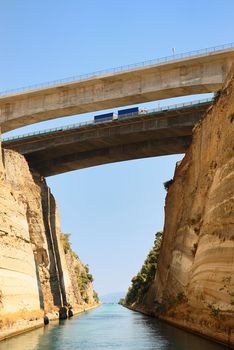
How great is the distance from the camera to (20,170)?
44.2 metres

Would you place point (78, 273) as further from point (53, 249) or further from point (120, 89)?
point (120, 89)

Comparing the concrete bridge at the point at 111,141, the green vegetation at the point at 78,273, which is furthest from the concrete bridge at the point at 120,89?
the green vegetation at the point at 78,273

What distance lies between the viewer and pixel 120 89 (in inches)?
1795

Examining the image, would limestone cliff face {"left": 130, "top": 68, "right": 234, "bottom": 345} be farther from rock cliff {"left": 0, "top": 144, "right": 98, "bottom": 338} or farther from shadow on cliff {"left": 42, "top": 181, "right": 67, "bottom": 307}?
shadow on cliff {"left": 42, "top": 181, "right": 67, "bottom": 307}

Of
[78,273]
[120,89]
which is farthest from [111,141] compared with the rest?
[78,273]

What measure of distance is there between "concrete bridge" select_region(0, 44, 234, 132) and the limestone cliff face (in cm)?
655

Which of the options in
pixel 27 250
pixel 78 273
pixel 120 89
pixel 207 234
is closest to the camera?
pixel 207 234

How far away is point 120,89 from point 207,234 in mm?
21735

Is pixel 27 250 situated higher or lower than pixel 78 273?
lower

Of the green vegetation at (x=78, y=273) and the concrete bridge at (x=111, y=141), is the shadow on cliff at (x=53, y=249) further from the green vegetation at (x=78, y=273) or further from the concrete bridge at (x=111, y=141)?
the green vegetation at (x=78, y=273)

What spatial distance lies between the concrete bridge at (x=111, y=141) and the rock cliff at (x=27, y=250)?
2921mm

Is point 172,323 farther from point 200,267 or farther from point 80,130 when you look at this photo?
point 80,130

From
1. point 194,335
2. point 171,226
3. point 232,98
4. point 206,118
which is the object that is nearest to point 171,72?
point 206,118

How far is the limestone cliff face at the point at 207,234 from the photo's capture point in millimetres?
22391
